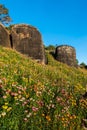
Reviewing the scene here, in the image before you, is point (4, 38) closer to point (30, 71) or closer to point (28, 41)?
point (28, 41)

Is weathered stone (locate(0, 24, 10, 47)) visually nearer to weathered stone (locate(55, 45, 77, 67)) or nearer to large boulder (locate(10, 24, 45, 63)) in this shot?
large boulder (locate(10, 24, 45, 63))

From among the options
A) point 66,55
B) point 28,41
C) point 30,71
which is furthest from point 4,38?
point 30,71

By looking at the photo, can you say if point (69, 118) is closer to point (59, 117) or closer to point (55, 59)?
point (59, 117)

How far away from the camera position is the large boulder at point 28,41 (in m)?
35.3

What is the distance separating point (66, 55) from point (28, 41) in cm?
707

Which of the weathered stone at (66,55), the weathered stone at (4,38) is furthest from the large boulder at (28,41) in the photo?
the weathered stone at (66,55)

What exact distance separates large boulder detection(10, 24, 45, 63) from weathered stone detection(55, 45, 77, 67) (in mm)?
4808

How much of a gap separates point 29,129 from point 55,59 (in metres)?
33.3

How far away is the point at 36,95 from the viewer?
9336 mm

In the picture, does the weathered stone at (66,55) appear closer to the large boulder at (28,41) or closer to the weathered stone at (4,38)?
the large boulder at (28,41)

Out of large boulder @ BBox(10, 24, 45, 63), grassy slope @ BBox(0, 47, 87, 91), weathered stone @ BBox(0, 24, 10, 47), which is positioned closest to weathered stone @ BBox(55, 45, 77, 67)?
grassy slope @ BBox(0, 47, 87, 91)

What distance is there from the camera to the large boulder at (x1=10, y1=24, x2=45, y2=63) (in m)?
35.3

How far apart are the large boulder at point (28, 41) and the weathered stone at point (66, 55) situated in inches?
189

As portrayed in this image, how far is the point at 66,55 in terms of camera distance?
134 ft
